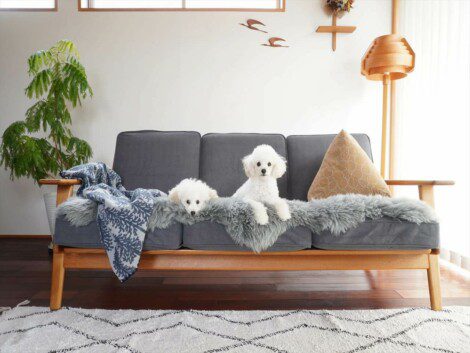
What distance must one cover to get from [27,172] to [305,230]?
7.74ft

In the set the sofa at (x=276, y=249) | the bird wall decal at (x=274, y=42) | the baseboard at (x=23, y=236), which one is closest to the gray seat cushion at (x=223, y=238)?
the sofa at (x=276, y=249)

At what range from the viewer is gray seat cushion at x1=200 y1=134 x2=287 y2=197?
2.21 meters

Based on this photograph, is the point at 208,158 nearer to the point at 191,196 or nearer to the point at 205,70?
the point at 191,196

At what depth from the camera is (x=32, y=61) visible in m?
2.61

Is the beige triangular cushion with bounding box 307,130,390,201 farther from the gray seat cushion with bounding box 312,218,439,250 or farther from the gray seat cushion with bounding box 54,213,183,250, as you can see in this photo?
the gray seat cushion with bounding box 54,213,183,250

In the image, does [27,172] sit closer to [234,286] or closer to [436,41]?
[234,286]

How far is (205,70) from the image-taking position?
3178 mm

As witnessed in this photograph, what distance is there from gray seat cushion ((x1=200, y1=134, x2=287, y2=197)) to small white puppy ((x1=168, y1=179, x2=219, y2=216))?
52cm

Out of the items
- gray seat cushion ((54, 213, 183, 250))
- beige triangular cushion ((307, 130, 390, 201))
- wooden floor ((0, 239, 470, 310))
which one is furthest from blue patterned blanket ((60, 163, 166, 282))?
beige triangular cushion ((307, 130, 390, 201))

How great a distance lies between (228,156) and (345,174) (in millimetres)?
768

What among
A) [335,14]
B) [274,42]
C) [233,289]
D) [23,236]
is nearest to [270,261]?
[233,289]

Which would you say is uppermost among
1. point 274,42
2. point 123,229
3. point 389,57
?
point 274,42

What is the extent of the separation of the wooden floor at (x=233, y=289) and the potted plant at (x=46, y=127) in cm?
78

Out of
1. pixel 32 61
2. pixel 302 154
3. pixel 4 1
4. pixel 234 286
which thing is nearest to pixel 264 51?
pixel 302 154
